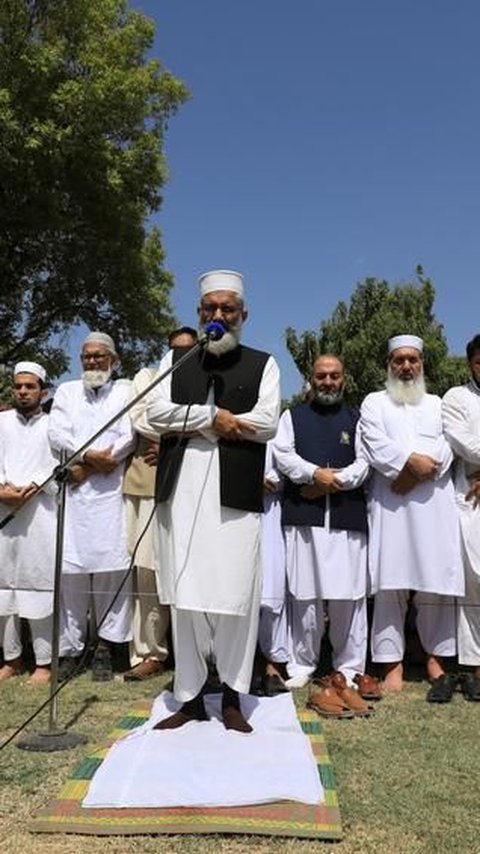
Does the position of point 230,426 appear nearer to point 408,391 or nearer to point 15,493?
point 408,391

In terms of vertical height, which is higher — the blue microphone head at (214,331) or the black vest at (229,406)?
the blue microphone head at (214,331)

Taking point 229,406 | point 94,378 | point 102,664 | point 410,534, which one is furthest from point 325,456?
point 102,664

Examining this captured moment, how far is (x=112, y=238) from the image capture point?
1584 cm

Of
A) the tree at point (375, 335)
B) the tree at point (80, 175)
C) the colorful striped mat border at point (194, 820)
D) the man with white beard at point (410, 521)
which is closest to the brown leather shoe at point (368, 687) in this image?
the man with white beard at point (410, 521)

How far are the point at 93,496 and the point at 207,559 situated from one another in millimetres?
1603

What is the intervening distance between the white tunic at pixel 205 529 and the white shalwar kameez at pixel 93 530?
4.03 ft

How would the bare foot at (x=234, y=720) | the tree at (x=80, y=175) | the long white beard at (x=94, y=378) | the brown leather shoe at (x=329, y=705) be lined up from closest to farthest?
the bare foot at (x=234, y=720) < the brown leather shoe at (x=329, y=705) < the long white beard at (x=94, y=378) < the tree at (x=80, y=175)

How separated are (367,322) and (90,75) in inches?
482

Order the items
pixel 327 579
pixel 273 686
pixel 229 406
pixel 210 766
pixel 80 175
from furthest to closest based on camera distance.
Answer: pixel 80 175, pixel 327 579, pixel 273 686, pixel 229 406, pixel 210 766

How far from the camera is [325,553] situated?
4.98m

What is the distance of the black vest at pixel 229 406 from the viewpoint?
406cm

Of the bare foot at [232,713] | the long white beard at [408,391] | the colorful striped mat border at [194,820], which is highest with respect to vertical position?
the long white beard at [408,391]

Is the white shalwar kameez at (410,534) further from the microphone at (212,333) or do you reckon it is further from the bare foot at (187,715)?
the microphone at (212,333)

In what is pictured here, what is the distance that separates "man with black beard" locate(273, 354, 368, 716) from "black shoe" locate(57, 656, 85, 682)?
1.37 m
